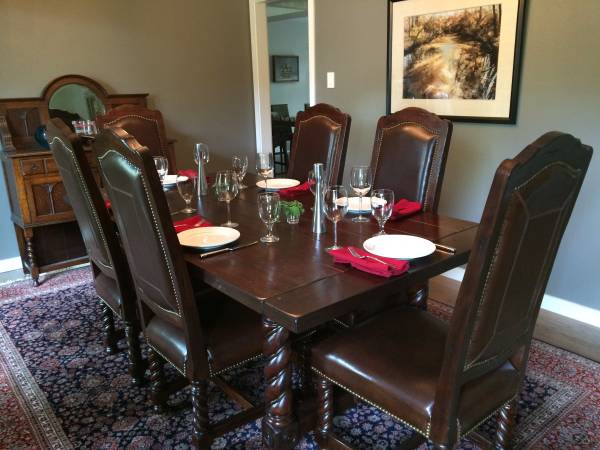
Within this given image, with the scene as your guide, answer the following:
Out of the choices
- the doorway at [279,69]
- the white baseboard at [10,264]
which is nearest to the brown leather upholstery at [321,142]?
the doorway at [279,69]

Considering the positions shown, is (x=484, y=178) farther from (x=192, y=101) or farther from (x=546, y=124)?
(x=192, y=101)

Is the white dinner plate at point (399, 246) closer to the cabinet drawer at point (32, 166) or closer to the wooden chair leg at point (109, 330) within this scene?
the wooden chair leg at point (109, 330)

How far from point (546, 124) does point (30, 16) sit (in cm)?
323

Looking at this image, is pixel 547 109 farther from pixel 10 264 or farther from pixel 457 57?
pixel 10 264

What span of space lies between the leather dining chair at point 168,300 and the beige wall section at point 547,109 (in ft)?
5.91

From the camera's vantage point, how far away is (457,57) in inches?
112

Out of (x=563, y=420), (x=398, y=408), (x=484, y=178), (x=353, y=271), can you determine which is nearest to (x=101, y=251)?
(x=353, y=271)

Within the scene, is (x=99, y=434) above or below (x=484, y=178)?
below

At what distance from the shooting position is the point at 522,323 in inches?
51.6

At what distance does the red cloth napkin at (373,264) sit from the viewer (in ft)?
4.55

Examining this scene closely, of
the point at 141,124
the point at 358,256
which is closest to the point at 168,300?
the point at 358,256

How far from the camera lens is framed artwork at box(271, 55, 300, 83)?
7.70 metres

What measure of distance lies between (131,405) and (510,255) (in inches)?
62.2

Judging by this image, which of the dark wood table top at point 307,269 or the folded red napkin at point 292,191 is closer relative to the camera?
the dark wood table top at point 307,269
